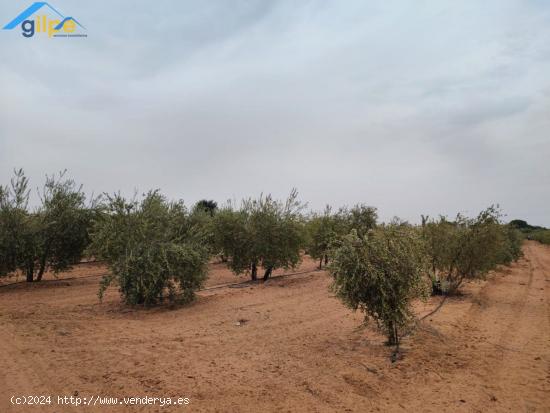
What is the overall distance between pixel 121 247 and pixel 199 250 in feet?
Answer: 8.24

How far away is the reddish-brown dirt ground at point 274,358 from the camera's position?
585 centimetres

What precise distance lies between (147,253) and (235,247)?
26.0 feet

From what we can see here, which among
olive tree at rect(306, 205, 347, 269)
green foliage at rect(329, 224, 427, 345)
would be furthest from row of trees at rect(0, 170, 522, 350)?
olive tree at rect(306, 205, 347, 269)

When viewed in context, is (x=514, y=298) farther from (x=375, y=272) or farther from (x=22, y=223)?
(x=22, y=223)

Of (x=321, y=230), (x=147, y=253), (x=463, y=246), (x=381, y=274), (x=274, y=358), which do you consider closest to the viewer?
(x=381, y=274)

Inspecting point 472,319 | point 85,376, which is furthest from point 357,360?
point 472,319

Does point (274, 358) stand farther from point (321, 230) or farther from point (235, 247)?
point (321, 230)

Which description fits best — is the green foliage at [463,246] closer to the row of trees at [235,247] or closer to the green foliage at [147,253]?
the row of trees at [235,247]

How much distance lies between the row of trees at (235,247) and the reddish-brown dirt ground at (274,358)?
42.7 inches

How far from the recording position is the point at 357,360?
7441 mm

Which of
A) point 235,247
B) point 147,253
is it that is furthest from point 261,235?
point 147,253

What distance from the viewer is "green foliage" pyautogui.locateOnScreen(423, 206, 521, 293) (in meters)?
15.3

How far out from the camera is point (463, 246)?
15.5m

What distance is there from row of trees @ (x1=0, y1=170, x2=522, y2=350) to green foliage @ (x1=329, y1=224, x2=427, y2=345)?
0.7 inches
